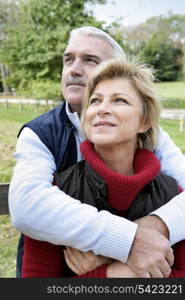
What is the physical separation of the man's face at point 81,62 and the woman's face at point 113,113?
0.23 metres

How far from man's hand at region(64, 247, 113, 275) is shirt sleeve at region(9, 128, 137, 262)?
0.16ft

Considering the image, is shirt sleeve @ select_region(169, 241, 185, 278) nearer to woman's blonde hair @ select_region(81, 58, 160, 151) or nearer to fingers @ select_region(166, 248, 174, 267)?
fingers @ select_region(166, 248, 174, 267)

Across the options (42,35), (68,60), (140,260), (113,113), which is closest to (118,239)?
(140,260)

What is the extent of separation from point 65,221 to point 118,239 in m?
0.17

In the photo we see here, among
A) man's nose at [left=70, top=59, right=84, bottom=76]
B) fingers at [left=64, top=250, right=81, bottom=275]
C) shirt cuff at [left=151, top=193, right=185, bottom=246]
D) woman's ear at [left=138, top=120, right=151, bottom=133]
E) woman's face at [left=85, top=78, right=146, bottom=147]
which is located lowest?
fingers at [left=64, top=250, right=81, bottom=275]

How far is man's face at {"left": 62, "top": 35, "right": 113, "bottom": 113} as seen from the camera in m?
1.30

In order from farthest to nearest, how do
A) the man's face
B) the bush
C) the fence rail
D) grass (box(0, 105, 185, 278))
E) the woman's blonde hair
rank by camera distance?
the bush < grass (box(0, 105, 185, 278)) < the fence rail < the man's face < the woman's blonde hair

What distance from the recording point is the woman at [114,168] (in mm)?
937

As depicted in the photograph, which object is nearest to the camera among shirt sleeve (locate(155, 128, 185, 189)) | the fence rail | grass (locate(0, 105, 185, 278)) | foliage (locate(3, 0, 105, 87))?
shirt sleeve (locate(155, 128, 185, 189))

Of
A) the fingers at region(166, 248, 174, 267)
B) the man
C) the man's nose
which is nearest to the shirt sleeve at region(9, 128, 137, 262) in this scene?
the man

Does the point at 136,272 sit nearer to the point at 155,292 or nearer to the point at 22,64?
the point at 155,292

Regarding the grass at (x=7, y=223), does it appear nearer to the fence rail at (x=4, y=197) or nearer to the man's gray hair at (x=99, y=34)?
the fence rail at (x=4, y=197)

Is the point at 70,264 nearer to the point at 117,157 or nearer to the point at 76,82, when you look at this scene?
the point at 117,157

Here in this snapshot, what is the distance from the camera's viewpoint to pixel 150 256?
0.86 metres
